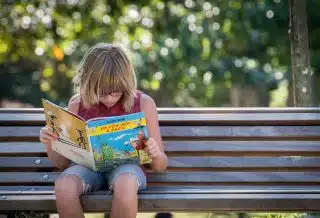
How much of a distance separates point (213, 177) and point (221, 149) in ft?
0.57

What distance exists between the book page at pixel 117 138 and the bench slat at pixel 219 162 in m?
0.59

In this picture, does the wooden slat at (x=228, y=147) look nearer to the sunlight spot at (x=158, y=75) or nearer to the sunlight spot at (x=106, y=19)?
the sunlight spot at (x=106, y=19)

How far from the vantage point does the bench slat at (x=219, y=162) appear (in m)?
4.01

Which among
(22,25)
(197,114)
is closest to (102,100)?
(197,114)

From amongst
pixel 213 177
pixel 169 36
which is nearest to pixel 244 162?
pixel 213 177

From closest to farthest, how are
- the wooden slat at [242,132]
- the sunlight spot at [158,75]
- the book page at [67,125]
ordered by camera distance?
the book page at [67,125] < the wooden slat at [242,132] < the sunlight spot at [158,75]

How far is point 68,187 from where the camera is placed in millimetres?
3295

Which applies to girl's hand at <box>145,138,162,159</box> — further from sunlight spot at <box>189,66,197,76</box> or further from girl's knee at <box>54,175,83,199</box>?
sunlight spot at <box>189,66,197,76</box>

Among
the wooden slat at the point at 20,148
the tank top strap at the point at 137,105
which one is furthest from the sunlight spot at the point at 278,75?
the tank top strap at the point at 137,105

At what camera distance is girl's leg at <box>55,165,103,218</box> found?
10.7 feet

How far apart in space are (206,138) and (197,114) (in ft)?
0.52

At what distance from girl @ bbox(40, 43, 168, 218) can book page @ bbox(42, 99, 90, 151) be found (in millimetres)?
54

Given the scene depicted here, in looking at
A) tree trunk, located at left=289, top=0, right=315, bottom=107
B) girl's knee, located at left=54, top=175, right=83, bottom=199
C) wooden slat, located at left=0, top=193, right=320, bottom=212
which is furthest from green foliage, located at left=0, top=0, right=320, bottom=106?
girl's knee, located at left=54, top=175, right=83, bottom=199

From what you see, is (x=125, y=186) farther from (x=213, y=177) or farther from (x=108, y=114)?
(x=213, y=177)
